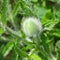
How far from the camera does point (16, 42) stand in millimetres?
1348

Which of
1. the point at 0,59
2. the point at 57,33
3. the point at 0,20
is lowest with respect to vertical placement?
the point at 0,59

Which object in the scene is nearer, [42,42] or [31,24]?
[31,24]

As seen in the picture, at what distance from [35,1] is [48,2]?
0.67ft

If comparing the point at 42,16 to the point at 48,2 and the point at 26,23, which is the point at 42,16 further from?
the point at 26,23

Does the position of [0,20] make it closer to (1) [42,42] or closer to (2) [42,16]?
(1) [42,42]

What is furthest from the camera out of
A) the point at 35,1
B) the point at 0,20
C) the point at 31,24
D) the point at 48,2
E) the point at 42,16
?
the point at 48,2

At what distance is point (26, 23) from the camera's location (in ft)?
3.66

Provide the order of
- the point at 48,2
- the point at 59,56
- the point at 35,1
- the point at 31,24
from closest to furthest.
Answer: the point at 31,24, the point at 59,56, the point at 35,1, the point at 48,2

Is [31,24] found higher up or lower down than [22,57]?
higher up

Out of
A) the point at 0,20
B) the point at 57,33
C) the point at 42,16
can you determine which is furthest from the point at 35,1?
the point at 0,20

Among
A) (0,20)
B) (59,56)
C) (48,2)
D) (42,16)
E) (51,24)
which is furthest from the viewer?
(48,2)

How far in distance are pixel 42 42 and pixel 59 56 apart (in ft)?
0.42

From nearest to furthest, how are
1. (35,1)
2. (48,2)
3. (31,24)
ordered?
(31,24), (35,1), (48,2)

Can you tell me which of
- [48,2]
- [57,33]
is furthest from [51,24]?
[48,2]
